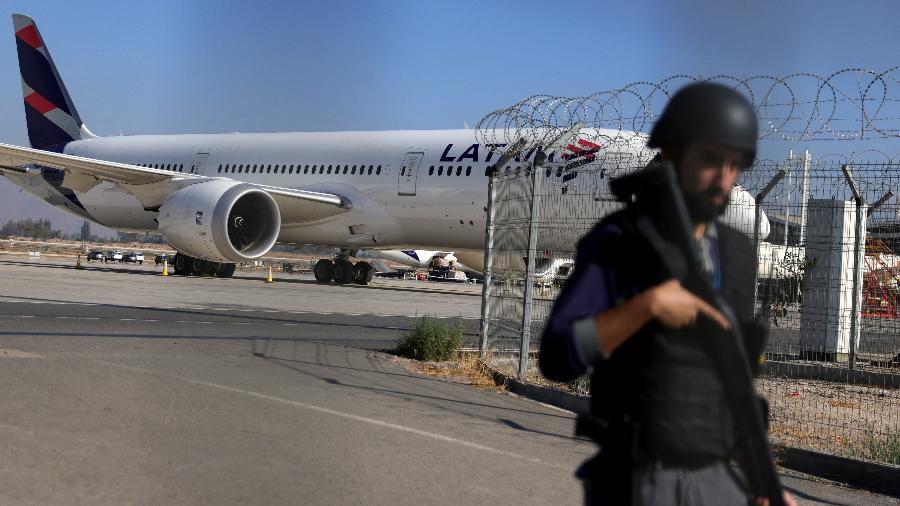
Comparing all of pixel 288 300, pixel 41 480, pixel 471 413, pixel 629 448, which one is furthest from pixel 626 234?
pixel 288 300

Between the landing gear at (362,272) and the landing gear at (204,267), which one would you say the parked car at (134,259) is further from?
the landing gear at (362,272)

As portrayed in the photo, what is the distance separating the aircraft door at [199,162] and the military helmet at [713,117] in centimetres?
2624

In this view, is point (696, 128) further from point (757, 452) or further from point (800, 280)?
point (800, 280)

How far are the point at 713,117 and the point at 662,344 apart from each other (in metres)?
0.41

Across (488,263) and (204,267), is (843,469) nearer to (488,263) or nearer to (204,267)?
(488,263)

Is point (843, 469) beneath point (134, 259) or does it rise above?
beneath

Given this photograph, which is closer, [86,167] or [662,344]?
[662,344]

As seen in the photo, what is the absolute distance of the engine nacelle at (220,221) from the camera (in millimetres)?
19688

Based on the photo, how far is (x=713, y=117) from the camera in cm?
196

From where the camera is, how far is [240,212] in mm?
21828

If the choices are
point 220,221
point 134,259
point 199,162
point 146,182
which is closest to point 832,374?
point 220,221

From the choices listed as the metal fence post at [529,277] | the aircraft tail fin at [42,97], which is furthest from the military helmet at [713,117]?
the aircraft tail fin at [42,97]

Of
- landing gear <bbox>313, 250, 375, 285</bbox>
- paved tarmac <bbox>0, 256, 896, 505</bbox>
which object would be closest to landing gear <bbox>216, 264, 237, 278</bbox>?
landing gear <bbox>313, 250, 375, 285</bbox>

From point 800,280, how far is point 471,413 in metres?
5.33
